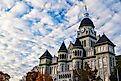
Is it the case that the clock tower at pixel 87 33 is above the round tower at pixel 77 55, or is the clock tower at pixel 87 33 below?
above

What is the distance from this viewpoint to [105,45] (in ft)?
302

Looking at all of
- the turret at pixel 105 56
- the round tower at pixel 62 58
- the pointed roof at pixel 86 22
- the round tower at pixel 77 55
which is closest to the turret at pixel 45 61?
the round tower at pixel 62 58

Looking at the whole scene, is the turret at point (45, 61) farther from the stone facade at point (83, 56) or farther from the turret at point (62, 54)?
the turret at point (62, 54)

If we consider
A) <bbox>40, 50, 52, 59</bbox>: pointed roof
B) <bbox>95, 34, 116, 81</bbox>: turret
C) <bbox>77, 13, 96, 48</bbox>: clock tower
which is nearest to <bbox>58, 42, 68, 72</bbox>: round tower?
<bbox>77, 13, 96, 48</bbox>: clock tower

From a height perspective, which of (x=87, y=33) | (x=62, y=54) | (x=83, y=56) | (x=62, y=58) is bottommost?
(x=62, y=58)

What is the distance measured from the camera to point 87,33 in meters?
103

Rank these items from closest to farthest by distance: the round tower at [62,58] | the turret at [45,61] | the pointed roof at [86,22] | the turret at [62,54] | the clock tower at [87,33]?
the clock tower at [87,33] < the round tower at [62,58] < the turret at [62,54] < the pointed roof at [86,22] < the turret at [45,61]

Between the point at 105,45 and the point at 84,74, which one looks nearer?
the point at 84,74

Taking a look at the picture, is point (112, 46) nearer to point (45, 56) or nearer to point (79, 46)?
point (79, 46)

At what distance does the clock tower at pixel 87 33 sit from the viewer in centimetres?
10249

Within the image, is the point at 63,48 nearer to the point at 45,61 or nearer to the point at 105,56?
the point at 45,61

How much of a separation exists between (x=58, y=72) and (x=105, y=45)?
2053 centimetres

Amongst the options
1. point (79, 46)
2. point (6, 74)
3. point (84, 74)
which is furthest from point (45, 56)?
point (84, 74)

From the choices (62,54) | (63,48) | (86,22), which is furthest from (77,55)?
(86,22)
